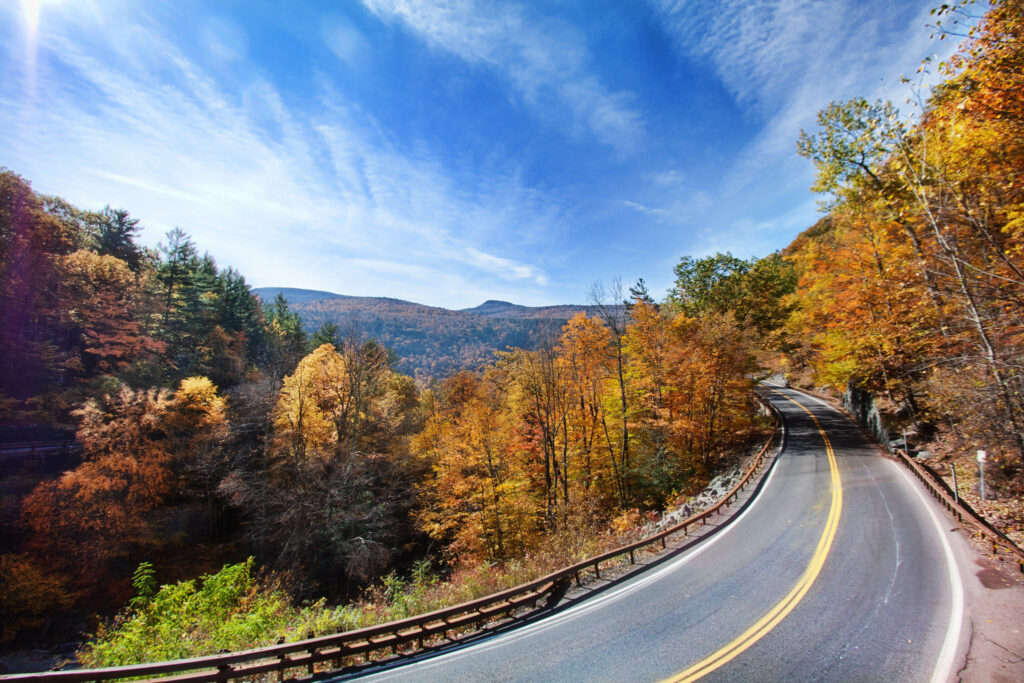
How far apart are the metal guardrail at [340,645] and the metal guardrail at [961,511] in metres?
7.60

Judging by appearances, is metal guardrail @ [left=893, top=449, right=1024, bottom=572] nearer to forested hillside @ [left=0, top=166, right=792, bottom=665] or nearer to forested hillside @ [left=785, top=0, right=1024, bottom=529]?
forested hillside @ [left=785, top=0, right=1024, bottom=529]

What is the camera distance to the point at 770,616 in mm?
6832

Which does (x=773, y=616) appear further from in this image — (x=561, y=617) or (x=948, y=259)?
(x=948, y=259)

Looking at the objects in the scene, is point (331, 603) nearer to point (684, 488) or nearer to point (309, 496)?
point (309, 496)

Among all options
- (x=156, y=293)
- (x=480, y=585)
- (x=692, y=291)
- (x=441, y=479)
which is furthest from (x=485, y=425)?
(x=156, y=293)

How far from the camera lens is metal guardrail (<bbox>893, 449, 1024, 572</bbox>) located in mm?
7938

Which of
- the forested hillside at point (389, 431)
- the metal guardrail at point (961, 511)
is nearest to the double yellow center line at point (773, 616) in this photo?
the metal guardrail at point (961, 511)

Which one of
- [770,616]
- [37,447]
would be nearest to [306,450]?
[37,447]

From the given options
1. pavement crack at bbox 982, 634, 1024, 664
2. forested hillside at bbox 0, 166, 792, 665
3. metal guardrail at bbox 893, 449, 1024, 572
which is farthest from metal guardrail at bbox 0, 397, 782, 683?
metal guardrail at bbox 893, 449, 1024, 572

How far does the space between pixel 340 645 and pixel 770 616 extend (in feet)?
26.2

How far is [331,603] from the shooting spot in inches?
718

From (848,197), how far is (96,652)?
30.5 m

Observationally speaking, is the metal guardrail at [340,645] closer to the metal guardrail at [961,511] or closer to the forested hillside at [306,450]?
the forested hillside at [306,450]

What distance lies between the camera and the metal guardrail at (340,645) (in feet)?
17.0
